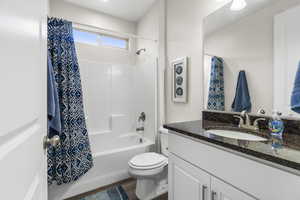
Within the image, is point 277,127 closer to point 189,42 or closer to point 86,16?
point 189,42

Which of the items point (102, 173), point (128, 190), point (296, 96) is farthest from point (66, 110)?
point (296, 96)

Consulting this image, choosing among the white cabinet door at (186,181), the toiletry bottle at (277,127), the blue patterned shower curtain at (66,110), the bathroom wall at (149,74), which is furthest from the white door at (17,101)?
the bathroom wall at (149,74)

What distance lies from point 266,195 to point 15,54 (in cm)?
102

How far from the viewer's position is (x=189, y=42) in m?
1.66

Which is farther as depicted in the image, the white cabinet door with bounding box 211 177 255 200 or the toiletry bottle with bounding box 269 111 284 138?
the toiletry bottle with bounding box 269 111 284 138

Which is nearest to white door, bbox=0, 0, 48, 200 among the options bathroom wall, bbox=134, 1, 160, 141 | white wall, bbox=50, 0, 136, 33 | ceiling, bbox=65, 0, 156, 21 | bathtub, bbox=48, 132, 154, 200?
bathtub, bbox=48, 132, 154, 200

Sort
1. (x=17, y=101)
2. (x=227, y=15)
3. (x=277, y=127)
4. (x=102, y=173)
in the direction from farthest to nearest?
(x=102, y=173)
(x=227, y=15)
(x=277, y=127)
(x=17, y=101)

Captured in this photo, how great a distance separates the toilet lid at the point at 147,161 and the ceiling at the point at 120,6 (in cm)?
238

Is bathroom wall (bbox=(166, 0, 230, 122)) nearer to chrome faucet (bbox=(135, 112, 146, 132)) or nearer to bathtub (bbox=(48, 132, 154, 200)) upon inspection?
chrome faucet (bbox=(135, 112, 146, 132))

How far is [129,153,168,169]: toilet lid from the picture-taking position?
1456mm

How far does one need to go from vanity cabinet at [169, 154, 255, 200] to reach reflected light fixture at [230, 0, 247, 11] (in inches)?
51.2

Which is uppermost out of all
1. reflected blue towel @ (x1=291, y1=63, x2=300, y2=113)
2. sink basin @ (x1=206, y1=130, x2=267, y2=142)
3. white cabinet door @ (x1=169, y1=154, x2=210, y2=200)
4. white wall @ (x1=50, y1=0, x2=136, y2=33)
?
white wall @ (x1=50, y1=0, x2=136, y2=33)

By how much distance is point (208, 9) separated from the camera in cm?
142

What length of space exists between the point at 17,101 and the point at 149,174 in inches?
51.9
